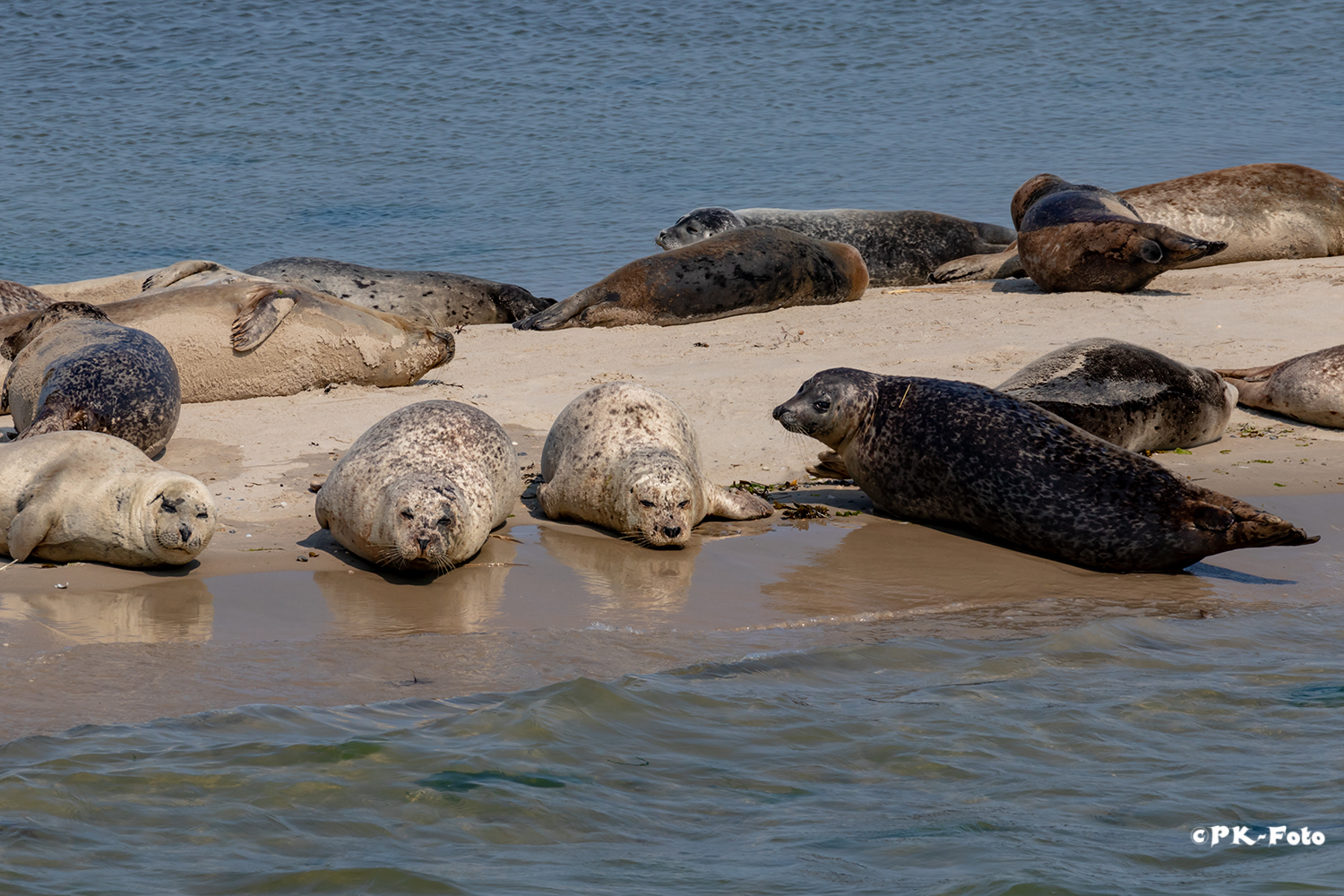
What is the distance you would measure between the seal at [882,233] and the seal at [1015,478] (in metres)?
6.17

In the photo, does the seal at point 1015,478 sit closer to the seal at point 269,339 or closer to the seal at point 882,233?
the seal at point 269,339

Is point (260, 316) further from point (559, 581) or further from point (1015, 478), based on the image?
point (1015, 478)

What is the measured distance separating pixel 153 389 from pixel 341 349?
5.15ft

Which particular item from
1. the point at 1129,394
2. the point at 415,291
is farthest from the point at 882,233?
the point at 1129,394

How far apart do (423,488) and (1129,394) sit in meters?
3.18

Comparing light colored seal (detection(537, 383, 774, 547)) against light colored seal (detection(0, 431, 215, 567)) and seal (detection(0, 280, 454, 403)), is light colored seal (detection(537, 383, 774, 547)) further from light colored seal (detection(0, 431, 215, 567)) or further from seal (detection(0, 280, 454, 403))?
seal (detection(0, 280, 454, 403))

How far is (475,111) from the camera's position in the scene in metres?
21.1

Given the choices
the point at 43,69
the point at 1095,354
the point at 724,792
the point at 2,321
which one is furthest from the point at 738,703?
the point at 43,69

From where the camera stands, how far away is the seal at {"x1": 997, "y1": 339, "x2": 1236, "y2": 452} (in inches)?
230

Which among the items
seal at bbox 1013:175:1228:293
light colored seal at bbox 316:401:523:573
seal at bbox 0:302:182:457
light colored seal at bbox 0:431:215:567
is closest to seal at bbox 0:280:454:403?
seal at bbox 0:302:182:457

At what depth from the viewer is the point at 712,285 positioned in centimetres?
955

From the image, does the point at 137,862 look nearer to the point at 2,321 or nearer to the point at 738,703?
the point at 738,703

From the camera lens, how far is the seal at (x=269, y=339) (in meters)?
6.95

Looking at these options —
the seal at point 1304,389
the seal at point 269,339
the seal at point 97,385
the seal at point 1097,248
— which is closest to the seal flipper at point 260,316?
the seal at point 269,339
